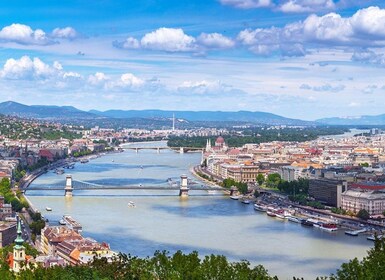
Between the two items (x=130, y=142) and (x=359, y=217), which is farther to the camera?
(x=130, y=142)

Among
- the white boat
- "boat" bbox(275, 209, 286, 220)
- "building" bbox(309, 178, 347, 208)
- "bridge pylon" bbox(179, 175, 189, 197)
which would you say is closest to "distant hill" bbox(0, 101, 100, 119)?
"bridge pylon" bbox(179, 175, 189, 197)

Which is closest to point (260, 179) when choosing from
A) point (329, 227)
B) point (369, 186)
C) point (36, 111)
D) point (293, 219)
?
point (369, 186)

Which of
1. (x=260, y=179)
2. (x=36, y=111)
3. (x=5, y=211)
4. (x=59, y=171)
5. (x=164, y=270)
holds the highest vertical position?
(x=36, y=111)

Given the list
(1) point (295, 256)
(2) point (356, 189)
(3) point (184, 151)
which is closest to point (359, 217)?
(2) point (356, 189)

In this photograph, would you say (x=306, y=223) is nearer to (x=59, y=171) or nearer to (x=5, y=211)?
(x=5, y=211)

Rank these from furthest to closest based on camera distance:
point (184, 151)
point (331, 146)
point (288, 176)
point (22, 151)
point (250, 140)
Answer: point (250, 140) → point (184, 151) → point (331, 146) → point (22, 151) → point (288, 176)

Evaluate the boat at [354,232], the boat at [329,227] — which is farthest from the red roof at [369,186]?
the boat at [354,232]

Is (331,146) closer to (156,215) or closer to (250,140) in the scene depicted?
(250,140)
